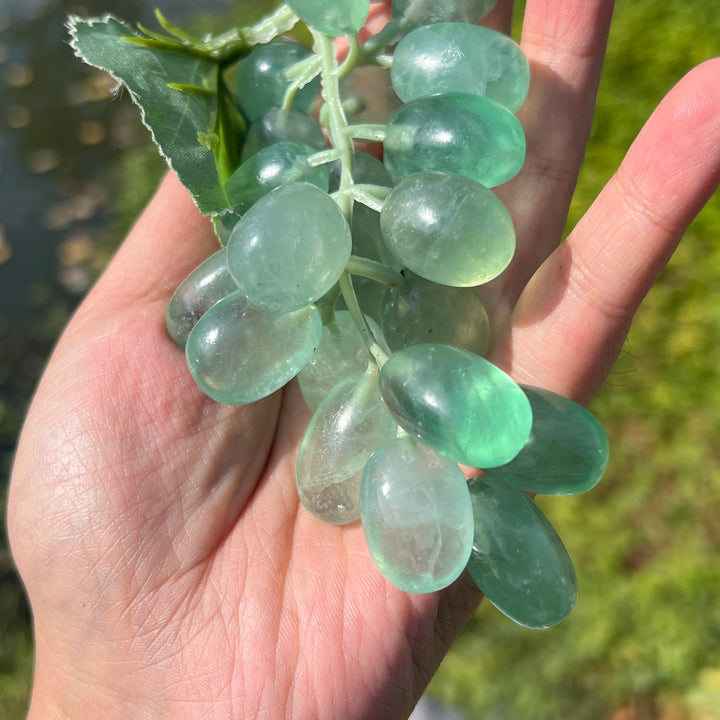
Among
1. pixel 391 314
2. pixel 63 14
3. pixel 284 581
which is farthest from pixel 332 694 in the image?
pixel 63 14

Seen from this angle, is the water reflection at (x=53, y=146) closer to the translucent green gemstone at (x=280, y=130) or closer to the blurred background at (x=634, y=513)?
the blurred background at (x=634, y=513)

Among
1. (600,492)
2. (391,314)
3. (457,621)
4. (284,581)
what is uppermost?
(391,314)

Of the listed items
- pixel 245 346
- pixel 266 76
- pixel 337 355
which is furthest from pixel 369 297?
pixel 266 76

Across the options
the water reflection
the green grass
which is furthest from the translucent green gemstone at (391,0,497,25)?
the water reflection

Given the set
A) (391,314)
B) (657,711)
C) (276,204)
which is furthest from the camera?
(657,711)

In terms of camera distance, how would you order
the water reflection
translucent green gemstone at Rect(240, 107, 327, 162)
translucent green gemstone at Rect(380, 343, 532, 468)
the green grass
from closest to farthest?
translucent green gemstone at Rect(380, 343, 532, 468) < translucent green gemstone at Rect(240, 107, 327, 162) < the green grass < the water reflection

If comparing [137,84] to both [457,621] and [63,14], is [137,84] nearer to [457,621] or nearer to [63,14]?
[457,621]

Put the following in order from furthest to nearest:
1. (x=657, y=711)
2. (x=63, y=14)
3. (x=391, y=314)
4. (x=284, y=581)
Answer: (x=63, y=14) < (x=657, y=711) < (x=284, y=581) < (x=391, y=314)

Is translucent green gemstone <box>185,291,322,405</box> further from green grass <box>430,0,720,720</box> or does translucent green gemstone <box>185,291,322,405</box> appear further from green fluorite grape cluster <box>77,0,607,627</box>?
green grass <box>430,0,720,720</box>
